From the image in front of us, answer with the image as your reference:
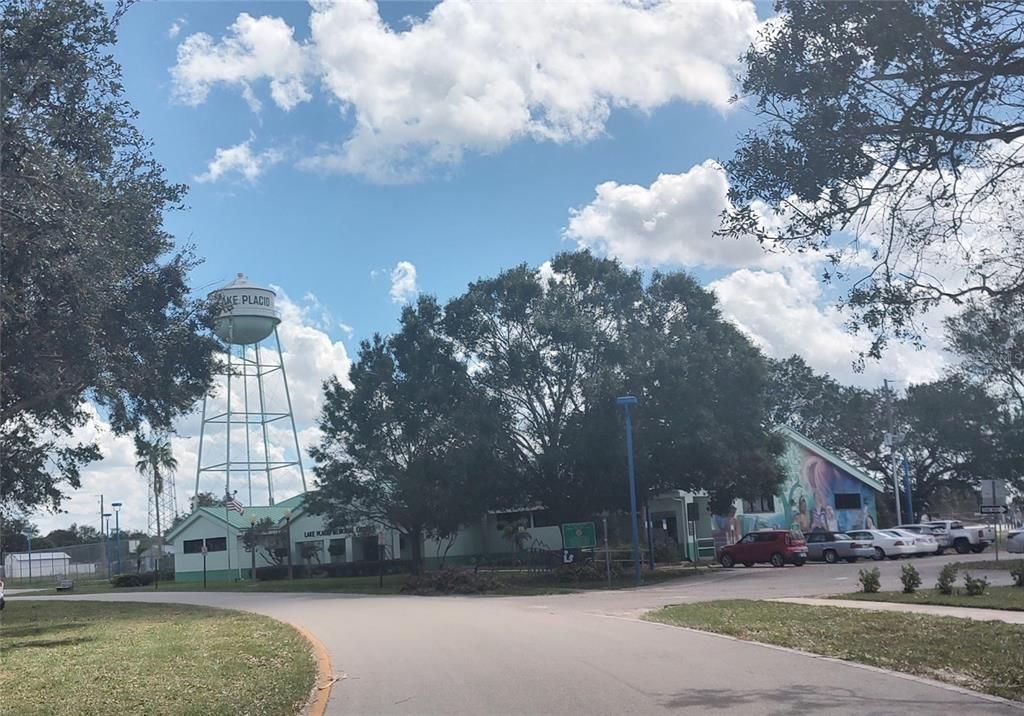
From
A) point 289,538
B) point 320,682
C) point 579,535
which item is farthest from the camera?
point 289,538

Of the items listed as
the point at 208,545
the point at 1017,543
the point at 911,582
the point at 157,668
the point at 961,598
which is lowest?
the point at 1017,543

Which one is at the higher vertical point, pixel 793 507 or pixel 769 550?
pixel 793 507

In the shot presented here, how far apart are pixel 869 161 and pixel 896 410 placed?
199 ft

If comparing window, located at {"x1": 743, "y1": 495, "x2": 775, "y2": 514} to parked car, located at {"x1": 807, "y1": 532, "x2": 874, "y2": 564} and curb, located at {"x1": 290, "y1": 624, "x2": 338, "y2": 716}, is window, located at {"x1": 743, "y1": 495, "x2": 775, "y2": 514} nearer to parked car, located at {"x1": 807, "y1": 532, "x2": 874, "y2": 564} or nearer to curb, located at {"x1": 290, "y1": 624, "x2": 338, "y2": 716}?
parked car, located at {"x1": 807, "y1": 532, "x2": 874, "y2": 564}

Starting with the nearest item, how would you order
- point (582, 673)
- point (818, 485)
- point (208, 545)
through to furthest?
point (582, 673)
point (818, 485)
point (208, 545)

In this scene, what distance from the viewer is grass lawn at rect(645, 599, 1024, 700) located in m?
11.5

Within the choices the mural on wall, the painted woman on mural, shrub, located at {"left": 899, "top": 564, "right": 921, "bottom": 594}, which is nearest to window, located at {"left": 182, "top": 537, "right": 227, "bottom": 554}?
the mural on wall

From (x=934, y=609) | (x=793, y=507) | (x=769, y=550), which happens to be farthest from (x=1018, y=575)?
(x=793, y=507)

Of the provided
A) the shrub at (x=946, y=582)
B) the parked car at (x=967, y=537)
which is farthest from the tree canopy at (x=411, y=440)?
the parked car at (x=967, y=537)

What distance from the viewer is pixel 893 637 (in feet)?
48.4

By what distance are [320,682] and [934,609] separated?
474 inches

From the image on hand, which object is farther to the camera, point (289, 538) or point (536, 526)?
point (536, 526)

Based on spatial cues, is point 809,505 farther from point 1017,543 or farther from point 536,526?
point 1017,543

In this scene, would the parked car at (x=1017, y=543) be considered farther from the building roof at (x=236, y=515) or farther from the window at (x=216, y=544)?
the window at (x=216, y=544)
